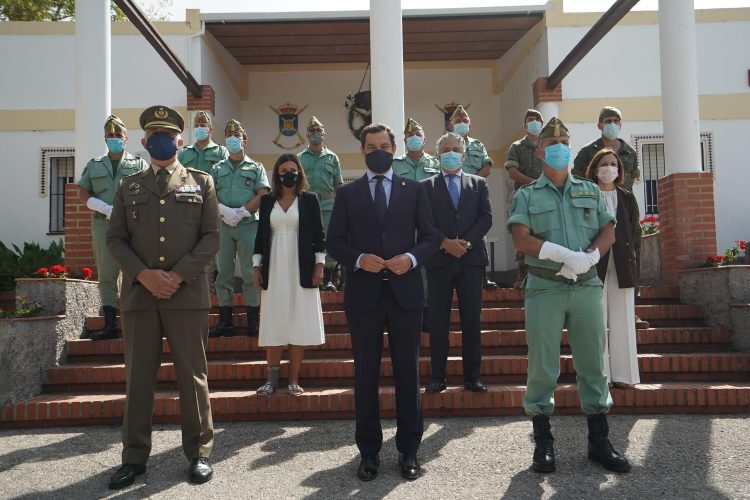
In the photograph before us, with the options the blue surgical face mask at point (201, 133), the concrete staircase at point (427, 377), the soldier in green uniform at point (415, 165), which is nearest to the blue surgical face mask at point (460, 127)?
the soldier in green uniform at point (415, 165)

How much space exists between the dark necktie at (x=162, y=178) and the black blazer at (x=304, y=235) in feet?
4.80

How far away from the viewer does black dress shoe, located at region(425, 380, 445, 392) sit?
17.5ft

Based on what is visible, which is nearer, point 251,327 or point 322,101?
point 251,327

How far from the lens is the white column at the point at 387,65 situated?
8219 mm

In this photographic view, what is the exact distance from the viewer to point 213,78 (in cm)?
1221

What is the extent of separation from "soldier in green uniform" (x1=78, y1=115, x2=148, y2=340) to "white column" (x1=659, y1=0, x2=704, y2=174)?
601 centimetres

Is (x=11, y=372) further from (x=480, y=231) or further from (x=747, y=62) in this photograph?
(x=747, y=62)

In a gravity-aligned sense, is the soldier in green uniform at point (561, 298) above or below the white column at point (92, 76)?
below

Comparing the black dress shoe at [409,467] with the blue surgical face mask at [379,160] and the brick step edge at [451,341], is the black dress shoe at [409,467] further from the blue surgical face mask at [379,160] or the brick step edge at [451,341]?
the brick step edge at [451,341]

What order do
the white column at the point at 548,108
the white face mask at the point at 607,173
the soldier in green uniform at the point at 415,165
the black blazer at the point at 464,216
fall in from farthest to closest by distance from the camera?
the white column at the point at 548,108 → the soldier in green uniform at the point at 415,165 → the black blazer at the point at 464,216 → the white face mask at the point at 607,173

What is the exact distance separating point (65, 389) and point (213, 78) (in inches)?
302

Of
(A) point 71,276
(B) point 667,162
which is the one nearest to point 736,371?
(B) point 667,162

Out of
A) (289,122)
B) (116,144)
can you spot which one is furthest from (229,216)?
(289,122)

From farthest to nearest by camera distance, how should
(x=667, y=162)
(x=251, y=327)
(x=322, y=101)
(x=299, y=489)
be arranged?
(x=322, y=101) → (x=667, y=162) → (x=251, y=327) → (x=299, y=489)
